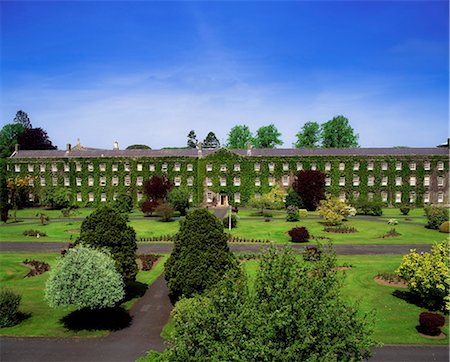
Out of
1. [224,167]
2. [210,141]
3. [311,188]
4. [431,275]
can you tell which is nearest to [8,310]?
[431,275]

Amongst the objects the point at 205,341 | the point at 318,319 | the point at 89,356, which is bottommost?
the point at 89,356

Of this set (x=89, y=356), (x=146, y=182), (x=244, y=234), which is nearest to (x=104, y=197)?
(x=146, y=182)

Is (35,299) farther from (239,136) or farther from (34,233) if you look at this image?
(239,136)

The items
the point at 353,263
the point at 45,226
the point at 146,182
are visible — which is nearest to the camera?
the point at 353,263

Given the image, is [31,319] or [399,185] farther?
[399,185]

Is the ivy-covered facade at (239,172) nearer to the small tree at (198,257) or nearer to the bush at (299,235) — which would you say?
the bush at (299,235)

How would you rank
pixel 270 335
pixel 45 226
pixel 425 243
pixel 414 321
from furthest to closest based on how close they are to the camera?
pixel 45 226 → pixel 425 243 → pixel 414 321 → pixel 270 335

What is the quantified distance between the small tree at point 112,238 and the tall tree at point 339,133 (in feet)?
326

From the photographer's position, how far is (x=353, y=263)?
35906 millimetres

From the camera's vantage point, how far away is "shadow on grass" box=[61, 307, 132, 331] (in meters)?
23.6

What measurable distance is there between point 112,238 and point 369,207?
2118 inches

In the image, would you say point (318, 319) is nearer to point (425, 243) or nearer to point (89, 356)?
point (89, 356)

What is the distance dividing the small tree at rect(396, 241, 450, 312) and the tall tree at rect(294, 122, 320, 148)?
311ft

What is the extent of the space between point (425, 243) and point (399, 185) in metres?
37.5
